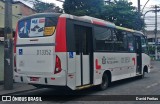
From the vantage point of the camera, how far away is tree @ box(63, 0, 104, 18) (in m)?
29.5

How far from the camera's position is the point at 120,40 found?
1602cm

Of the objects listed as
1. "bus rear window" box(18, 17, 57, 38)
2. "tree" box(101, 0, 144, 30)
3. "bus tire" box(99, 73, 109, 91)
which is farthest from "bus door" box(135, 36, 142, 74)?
"tree" box(101, 0, 144, 30)

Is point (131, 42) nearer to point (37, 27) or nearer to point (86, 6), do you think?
point (37, 27)

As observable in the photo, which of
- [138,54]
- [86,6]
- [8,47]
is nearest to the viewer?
[8,47]

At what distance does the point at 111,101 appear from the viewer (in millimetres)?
10977

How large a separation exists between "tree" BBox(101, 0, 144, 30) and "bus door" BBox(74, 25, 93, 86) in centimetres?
1782

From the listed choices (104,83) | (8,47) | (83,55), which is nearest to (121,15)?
(104,83)

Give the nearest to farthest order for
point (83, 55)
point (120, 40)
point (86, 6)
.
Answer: point (83, 55)
point (120, 40)
point (86, 6)

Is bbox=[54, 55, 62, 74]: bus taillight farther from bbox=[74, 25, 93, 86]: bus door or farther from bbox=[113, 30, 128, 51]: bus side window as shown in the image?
bbox=[113, 30, 128, 51]: bus side window

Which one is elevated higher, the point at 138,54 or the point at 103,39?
the point at 103,39

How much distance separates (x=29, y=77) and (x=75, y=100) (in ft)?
6.50

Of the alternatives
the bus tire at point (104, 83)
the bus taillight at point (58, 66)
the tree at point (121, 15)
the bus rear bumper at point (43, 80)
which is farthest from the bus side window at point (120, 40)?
the tree at point (121, 15)

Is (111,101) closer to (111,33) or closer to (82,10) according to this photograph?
(111,33)

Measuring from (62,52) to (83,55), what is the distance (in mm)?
1483
